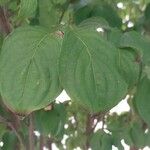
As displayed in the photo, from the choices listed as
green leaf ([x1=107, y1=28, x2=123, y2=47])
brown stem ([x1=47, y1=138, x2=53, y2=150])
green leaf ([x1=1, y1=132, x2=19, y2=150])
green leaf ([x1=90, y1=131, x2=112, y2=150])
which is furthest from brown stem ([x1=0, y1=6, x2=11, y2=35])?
brown stem ([x1=47, y1=138, x2=53, y2=150])

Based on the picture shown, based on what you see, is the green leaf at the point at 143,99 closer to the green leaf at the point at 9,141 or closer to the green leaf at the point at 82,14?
the green leaf at the point at 82,14

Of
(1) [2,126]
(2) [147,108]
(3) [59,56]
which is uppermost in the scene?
(3) [59,56]

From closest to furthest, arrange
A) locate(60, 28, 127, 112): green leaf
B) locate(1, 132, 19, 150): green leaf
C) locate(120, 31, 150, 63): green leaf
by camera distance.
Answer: locate(60, 28, 127, 112): green leaf < locate(120, 31, 150, 63): green leaf < locate(1, 132, 19, 150): green leaf

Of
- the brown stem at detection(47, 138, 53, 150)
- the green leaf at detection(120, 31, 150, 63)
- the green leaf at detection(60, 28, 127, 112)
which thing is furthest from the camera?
the brown stem at detection(47, 138, 53, 150)

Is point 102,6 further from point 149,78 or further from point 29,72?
point 29,72

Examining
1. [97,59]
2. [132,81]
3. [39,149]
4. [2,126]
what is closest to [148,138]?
[39,149]

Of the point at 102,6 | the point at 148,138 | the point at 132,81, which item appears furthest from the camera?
the point at 148,138

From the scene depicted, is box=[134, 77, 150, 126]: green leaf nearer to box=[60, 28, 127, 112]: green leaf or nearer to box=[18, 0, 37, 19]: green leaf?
box=[60, 28, 127, 112]: green leaf
